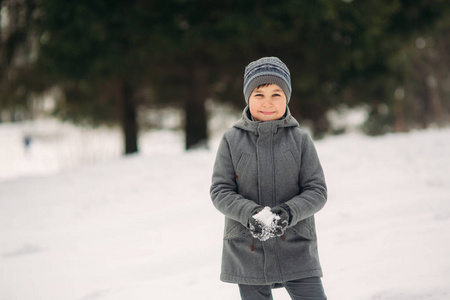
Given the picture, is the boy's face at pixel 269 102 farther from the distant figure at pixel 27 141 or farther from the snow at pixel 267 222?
the distant figure at pixel 27 141

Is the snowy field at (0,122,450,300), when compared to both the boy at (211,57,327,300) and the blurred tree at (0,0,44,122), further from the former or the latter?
the blurred tree at (0,0,44,122)

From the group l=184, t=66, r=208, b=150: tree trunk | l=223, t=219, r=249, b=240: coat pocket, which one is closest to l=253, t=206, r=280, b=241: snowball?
l=223, t=219, r=249, b=240: coat pocket

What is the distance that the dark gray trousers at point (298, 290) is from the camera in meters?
1.71

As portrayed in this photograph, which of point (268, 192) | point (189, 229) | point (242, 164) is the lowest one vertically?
point (189, 229)

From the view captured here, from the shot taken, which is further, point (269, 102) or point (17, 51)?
point (17, 51)

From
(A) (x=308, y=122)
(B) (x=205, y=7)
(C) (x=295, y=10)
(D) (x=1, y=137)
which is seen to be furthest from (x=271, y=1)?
(D) (x=1, y=137)

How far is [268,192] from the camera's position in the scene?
68.3 inches

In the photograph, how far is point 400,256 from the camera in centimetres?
276

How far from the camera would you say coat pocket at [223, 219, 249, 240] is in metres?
1.73

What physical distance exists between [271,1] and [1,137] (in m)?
25.5

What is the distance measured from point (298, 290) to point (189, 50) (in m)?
7.36

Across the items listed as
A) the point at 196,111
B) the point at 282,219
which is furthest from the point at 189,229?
the point at 196,111

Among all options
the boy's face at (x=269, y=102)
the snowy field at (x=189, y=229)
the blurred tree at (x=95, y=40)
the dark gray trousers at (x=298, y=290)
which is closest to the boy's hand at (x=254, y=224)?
the dark gray trousers at (x=298, y=290)

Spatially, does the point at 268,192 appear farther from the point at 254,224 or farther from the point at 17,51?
the point at 17,51
